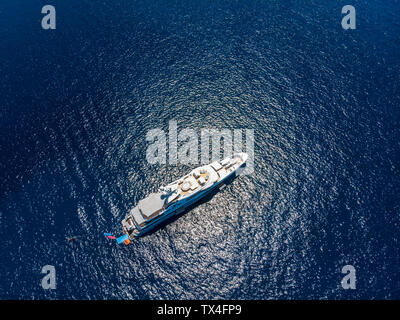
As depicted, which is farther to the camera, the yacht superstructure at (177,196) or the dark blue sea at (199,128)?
the yacht superstructure at (177,196)

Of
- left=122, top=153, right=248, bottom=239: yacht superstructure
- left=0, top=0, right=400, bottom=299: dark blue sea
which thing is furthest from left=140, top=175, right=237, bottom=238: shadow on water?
left=0, top=0, right=400, bottom=299: dark blue sea

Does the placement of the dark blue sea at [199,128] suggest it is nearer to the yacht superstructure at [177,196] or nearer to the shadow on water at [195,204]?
the shadow on water at [195,204]

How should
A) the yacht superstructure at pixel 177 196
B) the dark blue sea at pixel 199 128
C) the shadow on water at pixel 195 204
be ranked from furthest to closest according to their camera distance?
1. the shadow on water at pixel 195 204
2. the yacht superstructure at pixel 177 196
3. the dark blue sea at pixel 199 128

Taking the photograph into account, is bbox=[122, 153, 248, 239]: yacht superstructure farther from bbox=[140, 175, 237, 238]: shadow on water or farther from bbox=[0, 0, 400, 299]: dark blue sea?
bbox=[0, 0, 400, 299]: dark blue sea

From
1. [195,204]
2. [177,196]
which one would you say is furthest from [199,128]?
[177,196]

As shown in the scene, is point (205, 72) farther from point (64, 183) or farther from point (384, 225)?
point (384, 225)

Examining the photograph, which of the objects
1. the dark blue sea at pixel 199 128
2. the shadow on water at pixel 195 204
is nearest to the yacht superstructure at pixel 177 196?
the shadow on water at pixel 195 204
